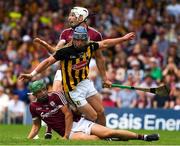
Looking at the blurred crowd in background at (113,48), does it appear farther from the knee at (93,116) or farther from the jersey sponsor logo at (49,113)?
the jersey sponsor logo at (49,113)

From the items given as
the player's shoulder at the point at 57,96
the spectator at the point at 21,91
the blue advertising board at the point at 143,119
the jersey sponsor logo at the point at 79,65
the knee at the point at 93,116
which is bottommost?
the blue advertising board at the point at 143,119

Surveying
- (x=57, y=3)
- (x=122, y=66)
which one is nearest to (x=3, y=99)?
(x=122, y=66)

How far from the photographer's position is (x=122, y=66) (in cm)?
2723

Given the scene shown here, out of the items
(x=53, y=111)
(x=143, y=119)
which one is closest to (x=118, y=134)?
(x=53, y=111)

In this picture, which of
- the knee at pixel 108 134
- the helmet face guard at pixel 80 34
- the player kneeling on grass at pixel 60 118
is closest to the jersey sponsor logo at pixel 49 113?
the player kneeling on grass at pixel 60 118

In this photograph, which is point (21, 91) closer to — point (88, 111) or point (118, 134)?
A: point (88, 111)

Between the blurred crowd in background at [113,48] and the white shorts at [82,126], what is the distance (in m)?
8.98

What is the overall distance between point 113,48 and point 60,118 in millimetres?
12111

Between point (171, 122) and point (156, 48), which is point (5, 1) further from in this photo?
point (171, 122)

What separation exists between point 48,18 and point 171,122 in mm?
7644

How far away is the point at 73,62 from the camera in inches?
648

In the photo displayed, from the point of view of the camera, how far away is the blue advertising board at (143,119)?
24562mm

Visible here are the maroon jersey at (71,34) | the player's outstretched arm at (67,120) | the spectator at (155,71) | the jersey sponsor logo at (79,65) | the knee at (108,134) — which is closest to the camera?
the knee at (108,134)

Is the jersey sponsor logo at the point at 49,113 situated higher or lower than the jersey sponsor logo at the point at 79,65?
lower
